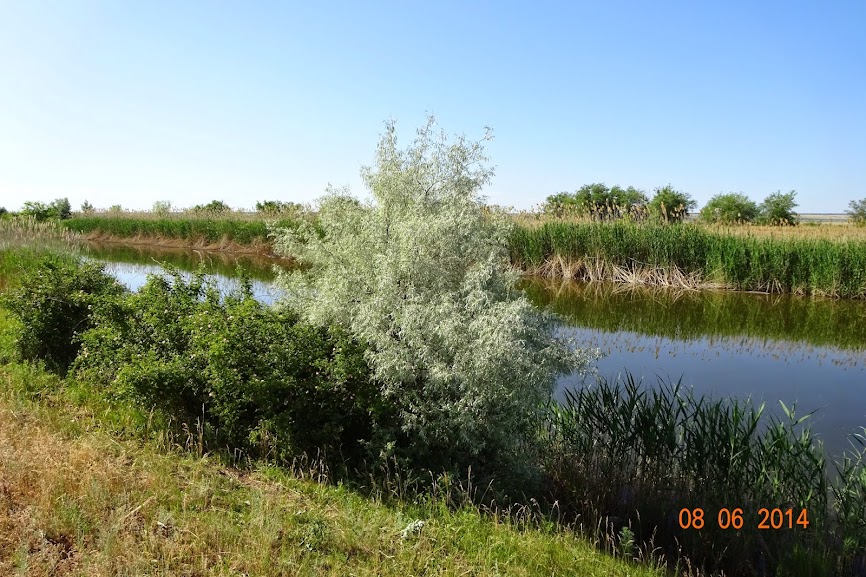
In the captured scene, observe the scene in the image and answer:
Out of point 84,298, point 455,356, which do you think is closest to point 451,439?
point 455,356

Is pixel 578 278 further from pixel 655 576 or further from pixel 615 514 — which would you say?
pixel 655 576

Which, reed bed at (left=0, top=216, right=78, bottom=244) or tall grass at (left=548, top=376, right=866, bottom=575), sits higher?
reed bed at (left=0, top=216, right=78, bottom=244)

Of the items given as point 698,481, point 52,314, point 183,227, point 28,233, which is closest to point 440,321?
point 698,481

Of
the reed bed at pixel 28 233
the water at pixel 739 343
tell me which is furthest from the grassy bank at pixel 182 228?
the water at pixel 739 343

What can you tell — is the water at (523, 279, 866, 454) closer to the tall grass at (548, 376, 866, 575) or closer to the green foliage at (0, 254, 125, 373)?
the tall grass at (548, 376, 866, 575)

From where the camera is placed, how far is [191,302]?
5.37 metres

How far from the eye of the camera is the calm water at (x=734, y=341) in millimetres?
7238

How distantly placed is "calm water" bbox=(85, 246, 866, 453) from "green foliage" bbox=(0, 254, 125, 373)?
1307mm

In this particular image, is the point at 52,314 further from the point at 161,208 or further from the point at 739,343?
the point at 161,208

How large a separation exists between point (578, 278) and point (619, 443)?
1422cm

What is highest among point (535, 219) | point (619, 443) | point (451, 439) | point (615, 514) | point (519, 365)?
point (535, 219)

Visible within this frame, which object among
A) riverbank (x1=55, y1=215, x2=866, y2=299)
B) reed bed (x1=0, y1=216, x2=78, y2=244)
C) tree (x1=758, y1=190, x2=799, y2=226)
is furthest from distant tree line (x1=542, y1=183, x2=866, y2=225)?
reed bed (x1=0, y1=216, x2=78, y2=244)
